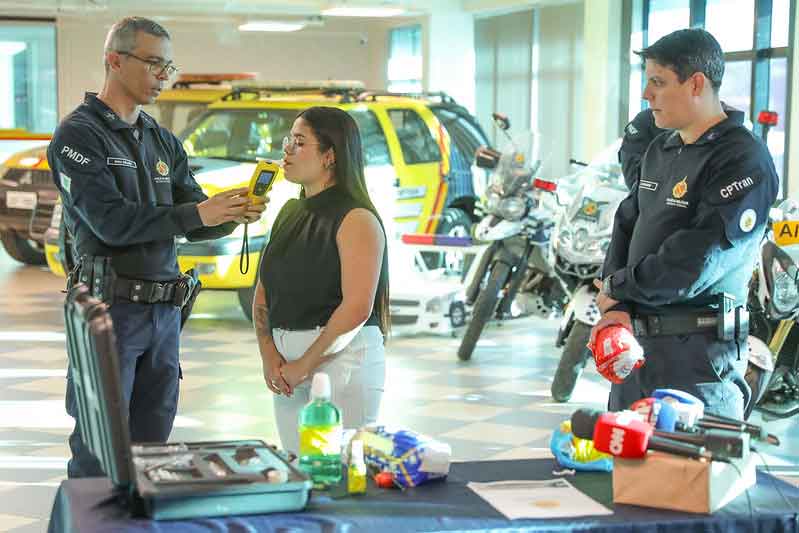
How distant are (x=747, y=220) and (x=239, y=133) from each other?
296 inches

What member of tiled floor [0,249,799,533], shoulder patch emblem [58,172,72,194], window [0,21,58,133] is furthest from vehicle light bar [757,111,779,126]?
window [0,21,58,133]

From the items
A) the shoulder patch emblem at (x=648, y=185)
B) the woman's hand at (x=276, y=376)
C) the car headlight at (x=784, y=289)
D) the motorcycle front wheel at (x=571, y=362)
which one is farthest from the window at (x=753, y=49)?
the woman's hand at (x=276, y=376)

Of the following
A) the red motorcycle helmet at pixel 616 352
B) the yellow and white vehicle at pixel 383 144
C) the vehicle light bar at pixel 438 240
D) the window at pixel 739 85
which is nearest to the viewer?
the red motorcycle helmet at pixel 616 352

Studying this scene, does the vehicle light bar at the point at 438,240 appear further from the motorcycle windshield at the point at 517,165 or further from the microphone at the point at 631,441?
the microphone at the point at 631,441

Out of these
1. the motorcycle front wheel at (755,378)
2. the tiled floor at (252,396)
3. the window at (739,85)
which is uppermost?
the window at (739,85)

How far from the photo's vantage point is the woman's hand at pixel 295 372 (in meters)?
3.61

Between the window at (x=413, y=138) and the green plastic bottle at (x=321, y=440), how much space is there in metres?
8.10

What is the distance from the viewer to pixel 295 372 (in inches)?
143

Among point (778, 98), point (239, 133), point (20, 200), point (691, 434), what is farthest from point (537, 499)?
point (20, 200)

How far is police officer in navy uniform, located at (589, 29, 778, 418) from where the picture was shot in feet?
11.6

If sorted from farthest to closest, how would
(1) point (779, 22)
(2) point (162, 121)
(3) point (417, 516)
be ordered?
(2) point (162, 121) < (1) point (779, 22) < (3) point (417, 516)

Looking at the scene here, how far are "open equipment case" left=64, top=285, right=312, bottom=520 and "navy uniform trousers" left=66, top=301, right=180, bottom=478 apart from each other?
110cm

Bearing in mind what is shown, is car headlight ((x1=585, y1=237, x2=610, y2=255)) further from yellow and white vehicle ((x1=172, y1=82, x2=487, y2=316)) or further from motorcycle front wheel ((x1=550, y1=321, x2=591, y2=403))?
yellow and white vehicle ((x1=172, y1=82, x2=487, y2=316))

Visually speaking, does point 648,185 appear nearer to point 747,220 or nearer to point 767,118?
point 747,220
